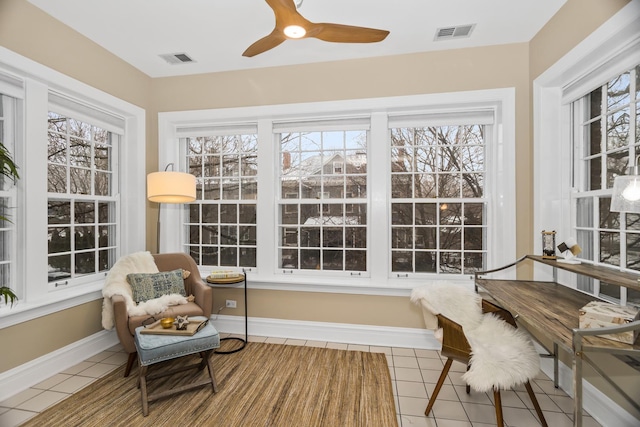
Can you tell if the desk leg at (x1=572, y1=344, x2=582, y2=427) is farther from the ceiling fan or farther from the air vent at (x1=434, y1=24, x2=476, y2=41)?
the air vent at (x1=434, y1=24, x2=476, y2=41)

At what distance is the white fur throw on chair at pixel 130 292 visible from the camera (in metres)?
2.67

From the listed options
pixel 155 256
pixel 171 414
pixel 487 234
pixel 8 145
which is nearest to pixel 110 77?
pixel 8 145

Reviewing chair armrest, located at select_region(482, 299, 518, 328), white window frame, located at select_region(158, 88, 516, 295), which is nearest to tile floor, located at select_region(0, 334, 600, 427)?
chair armrest, located at select_region(482, 299, 518, 328)

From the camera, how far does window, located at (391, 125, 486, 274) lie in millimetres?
3332

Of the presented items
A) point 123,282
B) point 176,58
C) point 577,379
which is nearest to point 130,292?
point 123,282

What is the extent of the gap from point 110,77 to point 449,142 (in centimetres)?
359

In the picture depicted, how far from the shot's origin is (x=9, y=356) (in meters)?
2.38

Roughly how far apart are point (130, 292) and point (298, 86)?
266 cm

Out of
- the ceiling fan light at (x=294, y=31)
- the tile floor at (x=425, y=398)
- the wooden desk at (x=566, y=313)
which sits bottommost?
the tile floor at (x=425, y=398)

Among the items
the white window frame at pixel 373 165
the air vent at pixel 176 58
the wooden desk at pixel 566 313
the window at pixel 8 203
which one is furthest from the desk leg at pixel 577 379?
the air vent at pixel 176 58

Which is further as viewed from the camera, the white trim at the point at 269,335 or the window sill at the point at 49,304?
the white trim at the point at 269,335

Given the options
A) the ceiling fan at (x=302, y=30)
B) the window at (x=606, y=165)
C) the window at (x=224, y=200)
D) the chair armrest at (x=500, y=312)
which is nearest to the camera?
the ceiling fan at (x=302, y=30)

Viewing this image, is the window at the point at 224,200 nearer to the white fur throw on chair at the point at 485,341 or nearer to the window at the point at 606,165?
the white fur throw on chair at the point at 485,341

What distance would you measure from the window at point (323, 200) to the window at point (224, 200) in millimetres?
388
